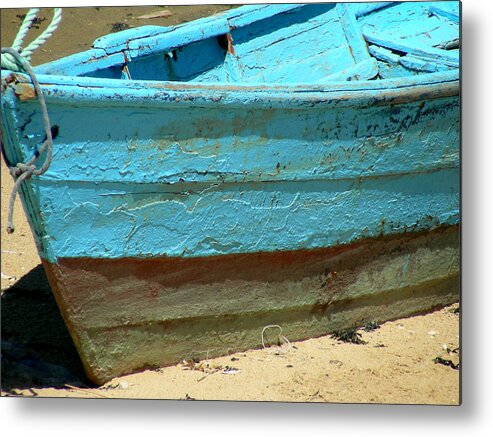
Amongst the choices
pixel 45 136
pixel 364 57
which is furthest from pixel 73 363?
pixel 364 57

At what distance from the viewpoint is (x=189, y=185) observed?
9.37 feet

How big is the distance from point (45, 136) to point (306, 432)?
51.2 inches

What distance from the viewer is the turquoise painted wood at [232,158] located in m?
2.68

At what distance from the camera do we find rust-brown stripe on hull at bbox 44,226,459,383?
2.91 meters

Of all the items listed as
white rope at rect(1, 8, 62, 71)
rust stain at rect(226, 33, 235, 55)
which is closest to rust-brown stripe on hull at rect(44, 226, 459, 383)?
white rope at rect(1, 8, 62, 71)

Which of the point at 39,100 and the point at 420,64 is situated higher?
the point at 39,100

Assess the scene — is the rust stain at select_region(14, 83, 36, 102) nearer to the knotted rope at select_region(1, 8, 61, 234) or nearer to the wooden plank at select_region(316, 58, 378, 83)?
the knotted rope at select_region(1, 8, 61, 234)

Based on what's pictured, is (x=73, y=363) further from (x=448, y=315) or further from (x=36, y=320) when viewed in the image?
(x=448, y=315)

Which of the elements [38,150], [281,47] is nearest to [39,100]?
[38,150]

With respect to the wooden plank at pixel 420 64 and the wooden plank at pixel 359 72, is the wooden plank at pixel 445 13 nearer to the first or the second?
the wooden plank at pixel 420 64

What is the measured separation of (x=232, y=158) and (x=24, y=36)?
77cm

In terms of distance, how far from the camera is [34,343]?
3209 mm

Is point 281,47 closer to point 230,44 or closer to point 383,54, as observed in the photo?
point 230,44

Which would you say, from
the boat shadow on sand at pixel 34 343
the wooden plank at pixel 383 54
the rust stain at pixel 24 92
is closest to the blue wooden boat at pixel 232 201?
the rust stain at pixel 24 92
